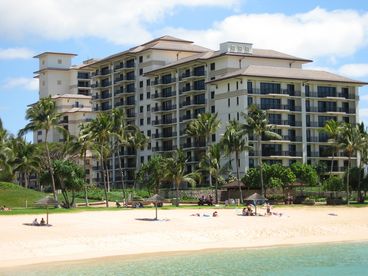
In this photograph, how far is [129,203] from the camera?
273 feet

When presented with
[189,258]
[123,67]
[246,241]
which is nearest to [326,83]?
[123,67]

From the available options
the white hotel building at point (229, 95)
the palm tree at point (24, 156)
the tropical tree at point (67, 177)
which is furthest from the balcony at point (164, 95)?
the tropical tree at point (67, 177)

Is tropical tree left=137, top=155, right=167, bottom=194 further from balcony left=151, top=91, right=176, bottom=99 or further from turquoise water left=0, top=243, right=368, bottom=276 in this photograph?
balcony left=151, top=91, right=176, bottom=99

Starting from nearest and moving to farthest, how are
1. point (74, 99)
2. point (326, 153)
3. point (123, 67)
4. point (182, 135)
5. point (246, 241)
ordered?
point (246, 241), point (326, 153), point (182, 135), point (123, 67), point (74, 99)

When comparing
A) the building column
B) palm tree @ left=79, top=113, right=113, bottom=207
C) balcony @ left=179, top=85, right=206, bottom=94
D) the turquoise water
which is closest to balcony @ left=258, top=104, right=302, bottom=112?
the building column

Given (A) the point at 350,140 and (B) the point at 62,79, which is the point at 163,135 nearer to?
(A) the point at 350,140

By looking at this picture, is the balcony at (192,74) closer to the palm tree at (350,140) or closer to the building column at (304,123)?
the building column at (304,123)

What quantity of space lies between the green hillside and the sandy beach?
2645 centimetres

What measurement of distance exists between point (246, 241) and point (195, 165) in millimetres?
70277

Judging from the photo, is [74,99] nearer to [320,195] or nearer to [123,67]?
[123,67]

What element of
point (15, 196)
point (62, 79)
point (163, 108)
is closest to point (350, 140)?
point (15, 196)

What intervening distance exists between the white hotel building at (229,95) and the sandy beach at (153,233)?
45.6 metres

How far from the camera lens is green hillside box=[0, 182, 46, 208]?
86.8 meters

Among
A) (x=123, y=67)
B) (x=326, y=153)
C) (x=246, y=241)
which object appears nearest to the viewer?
(x=246, y=241)
